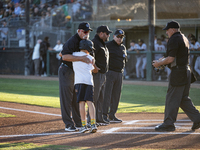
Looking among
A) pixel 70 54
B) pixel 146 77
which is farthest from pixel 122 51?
pixel 146 77

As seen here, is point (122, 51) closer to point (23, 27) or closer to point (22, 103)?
point (22, 103)

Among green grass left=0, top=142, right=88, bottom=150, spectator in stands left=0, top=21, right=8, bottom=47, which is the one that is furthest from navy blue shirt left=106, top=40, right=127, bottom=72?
spectator in stands left=0, top=21, right=8, bottom=47

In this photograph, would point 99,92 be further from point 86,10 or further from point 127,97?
point 86,10

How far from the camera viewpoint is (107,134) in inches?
252

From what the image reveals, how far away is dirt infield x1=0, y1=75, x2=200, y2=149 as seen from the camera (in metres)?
5.64

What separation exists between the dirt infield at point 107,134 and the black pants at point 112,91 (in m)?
0.40

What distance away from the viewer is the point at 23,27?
2270 centimetres

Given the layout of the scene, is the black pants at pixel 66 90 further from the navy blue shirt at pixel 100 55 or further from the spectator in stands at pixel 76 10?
the spectator in stands at pixel 76 10

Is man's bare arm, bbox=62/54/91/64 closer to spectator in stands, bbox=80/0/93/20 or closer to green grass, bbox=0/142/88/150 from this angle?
green grass, bbox=0/142/88/150

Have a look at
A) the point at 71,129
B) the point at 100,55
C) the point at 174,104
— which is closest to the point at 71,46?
the point at 100,55

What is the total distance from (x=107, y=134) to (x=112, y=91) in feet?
6.60

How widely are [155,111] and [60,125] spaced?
3.23m

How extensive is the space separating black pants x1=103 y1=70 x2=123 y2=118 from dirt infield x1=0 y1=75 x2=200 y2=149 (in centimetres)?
40

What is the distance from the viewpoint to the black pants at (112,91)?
26.2 ft
